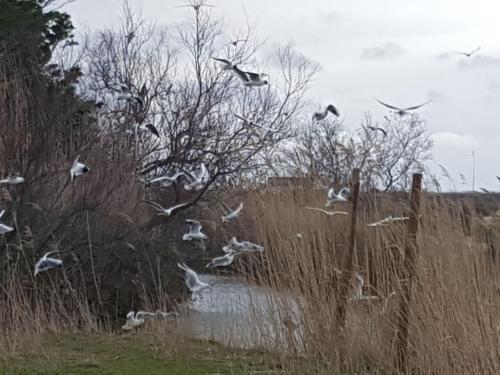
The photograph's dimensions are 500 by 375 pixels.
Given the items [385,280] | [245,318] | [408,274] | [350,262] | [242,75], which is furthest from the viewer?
[245,318]

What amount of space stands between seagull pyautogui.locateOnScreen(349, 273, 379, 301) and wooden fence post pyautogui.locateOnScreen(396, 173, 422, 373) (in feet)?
1.64

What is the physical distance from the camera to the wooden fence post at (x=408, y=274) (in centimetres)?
625

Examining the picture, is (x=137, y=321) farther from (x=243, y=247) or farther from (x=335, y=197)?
(x=335, y=197)

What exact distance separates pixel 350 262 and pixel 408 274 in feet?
2.91

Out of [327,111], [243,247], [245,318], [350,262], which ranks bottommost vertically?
[245,318]

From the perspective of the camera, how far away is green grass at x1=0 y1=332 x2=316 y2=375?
6.64m

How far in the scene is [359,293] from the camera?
6922 mm

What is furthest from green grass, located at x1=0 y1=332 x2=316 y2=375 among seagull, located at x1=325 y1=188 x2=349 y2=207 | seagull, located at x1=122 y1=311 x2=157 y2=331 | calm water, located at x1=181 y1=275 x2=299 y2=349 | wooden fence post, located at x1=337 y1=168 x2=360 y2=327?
seagull, located at x1=325 y1=188 x2=349 y2=207

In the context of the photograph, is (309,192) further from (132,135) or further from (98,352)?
(132,135)

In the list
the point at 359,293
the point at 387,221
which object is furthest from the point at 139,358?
the point at 387,221

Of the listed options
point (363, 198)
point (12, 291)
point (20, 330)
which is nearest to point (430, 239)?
→ point (363, 198)

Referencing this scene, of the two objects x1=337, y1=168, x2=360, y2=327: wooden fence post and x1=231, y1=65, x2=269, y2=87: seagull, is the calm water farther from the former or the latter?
x1=231, y1=65, x2=269, y2=87: seagull

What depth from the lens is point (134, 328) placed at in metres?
9.88

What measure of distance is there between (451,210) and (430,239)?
0.39 m
